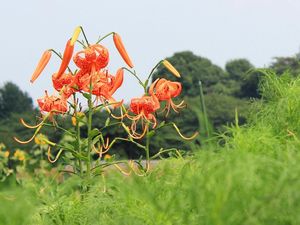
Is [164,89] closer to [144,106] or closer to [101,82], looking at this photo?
[144,106]

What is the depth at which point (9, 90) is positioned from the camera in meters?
45.2

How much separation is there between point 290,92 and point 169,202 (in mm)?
1258

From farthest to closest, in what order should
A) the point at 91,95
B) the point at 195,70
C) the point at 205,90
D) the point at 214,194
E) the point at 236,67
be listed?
the point at 236,67 → the point at 205,90 → the point at 195,70 → the point at 91,95 → the point at 214,194

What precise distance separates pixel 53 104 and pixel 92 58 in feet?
1.18

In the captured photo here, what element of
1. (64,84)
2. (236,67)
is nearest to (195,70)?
(236,67)

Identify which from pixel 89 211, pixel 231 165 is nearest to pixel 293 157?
pixel 231 165

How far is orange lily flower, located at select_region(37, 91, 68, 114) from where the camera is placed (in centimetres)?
387

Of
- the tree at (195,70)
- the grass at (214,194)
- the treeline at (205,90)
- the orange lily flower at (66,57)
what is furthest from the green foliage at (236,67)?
the grass at (214,194)

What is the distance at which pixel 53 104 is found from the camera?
3924 mm

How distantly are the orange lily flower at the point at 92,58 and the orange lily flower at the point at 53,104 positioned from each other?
214 mm

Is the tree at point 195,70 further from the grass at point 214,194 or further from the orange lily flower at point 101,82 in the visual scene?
the grass at point 214,194

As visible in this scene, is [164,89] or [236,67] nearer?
[164,89]

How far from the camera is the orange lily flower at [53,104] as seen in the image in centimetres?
387

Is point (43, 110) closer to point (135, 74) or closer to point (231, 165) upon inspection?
point (135, 74)
